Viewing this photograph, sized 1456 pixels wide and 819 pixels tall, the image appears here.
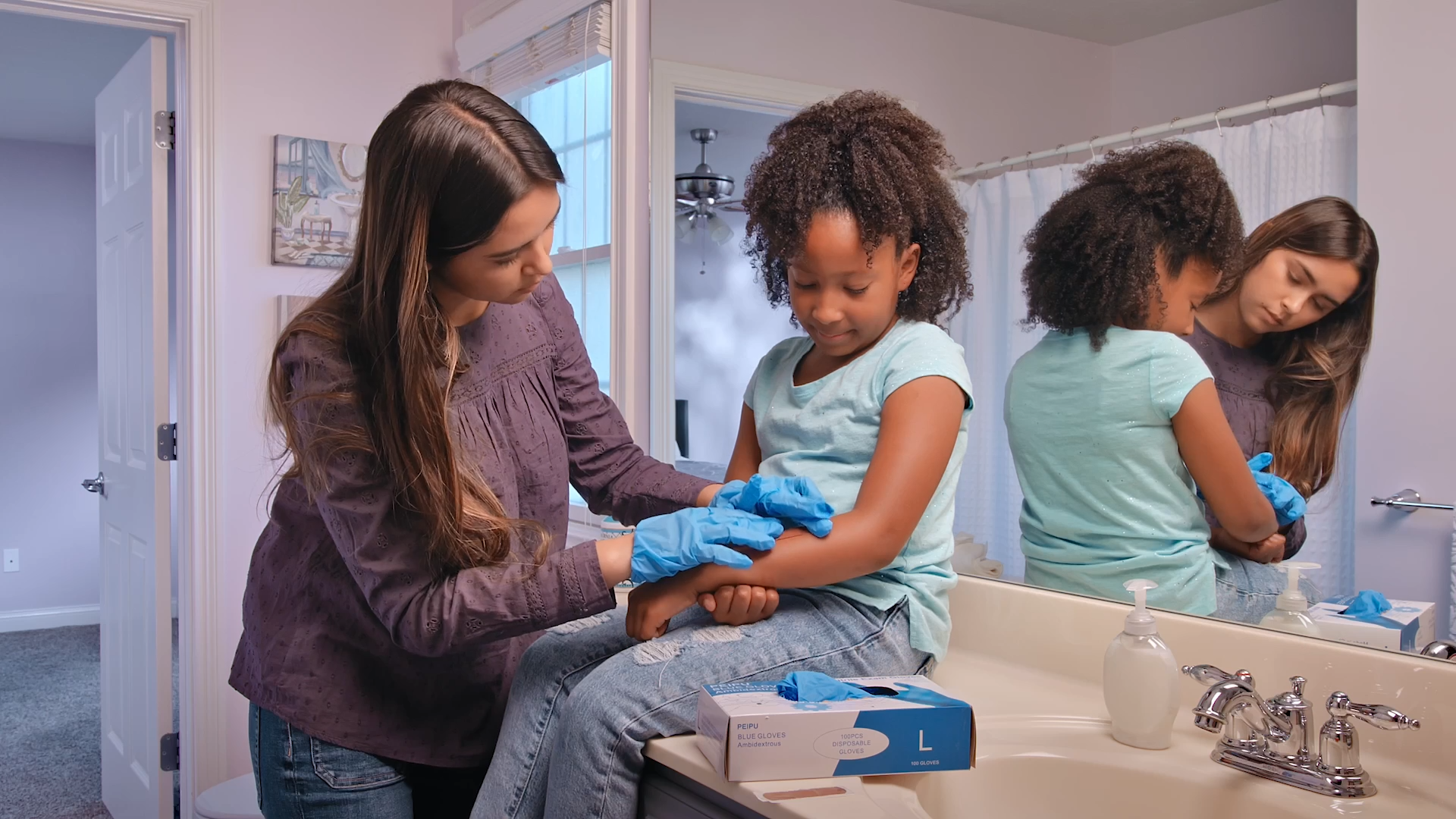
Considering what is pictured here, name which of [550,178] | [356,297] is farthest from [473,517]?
[550,178]

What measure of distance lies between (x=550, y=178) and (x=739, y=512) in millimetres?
422

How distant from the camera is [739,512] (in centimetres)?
109

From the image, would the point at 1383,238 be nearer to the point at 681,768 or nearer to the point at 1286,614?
the point at 1286,614

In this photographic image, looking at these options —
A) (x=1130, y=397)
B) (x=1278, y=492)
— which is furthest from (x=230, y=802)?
(x=1278, y=492)

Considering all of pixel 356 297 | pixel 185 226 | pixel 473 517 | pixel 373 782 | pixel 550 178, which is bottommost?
pixel 373 782

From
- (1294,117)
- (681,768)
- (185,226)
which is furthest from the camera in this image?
(185,226)

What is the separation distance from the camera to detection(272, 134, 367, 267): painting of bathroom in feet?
8.63

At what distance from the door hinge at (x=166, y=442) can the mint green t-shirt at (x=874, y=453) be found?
79.8 inches

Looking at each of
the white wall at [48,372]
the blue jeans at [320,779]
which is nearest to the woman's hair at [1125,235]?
the blue jeans at [320,779]

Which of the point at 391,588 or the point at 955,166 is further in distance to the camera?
the point at 955,166

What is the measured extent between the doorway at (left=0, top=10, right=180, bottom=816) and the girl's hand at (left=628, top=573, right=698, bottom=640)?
1.97 metres

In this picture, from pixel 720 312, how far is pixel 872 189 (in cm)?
60

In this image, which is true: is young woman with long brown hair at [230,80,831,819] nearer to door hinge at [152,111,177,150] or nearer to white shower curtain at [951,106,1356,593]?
white shower curtain at [951,106,1356,593]

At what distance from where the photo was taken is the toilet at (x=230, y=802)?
6.56 feet
